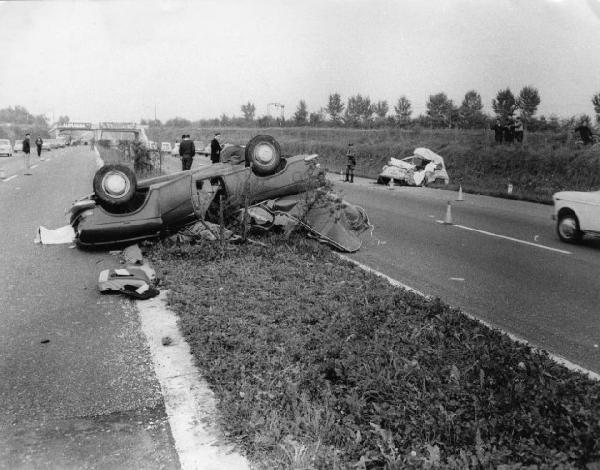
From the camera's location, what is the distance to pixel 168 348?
4641 mm

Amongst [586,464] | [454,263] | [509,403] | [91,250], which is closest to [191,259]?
[91,250]

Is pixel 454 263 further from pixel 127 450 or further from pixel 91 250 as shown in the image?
pixel 127 450

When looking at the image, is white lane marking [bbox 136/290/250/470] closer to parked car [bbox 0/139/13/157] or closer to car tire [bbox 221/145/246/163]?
car tire [bbox 221/145/246/163]

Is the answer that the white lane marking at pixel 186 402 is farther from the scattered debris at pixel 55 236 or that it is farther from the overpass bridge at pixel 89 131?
the overpass bridge at pixel 89 131

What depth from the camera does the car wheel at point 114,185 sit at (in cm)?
837

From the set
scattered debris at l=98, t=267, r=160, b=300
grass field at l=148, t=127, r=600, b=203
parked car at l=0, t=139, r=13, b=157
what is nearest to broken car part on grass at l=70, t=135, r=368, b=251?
scattered debris at l=98, t=267, r=160, b=300

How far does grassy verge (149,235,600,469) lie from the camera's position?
116 inches

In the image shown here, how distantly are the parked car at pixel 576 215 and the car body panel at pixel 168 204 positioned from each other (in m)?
5.03

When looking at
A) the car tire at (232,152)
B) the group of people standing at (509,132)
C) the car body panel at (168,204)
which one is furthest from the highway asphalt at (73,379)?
the group of people standing at (509,132)

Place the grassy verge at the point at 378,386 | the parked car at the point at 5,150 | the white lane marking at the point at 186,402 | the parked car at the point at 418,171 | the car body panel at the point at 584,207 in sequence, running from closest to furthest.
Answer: the grassy verge at the point at 378,386 < the white lane marking at the point at 186,402 < the car body panel at the point at 584,207 < the parked car at the point at 418,171 < the parked car at the point at 5,150

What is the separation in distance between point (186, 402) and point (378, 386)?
1259 mm

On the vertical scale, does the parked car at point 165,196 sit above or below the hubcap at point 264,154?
below

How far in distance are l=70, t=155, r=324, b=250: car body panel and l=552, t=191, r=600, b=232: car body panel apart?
16.5ft

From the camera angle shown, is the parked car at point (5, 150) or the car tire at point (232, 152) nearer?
the car tire at point (232, 152)
